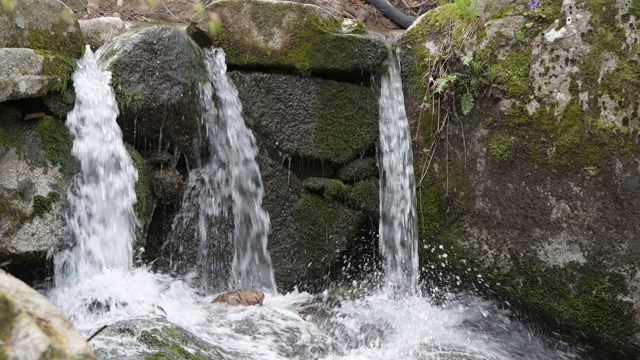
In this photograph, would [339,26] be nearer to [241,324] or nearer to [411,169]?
[411,169]

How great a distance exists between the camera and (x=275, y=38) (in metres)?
5.03

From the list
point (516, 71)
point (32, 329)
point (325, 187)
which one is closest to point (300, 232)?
point (325, 187)

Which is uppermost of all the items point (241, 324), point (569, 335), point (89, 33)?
point (89, 33)

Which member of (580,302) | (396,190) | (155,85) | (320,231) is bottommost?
(580,302)

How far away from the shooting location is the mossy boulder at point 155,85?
14.8 ft

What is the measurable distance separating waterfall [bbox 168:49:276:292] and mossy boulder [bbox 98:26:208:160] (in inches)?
9.0

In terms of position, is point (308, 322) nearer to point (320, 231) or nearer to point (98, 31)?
point (320, 231)

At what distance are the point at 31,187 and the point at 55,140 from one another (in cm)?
38

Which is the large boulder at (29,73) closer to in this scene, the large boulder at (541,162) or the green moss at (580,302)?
the large boulder at (541,162)

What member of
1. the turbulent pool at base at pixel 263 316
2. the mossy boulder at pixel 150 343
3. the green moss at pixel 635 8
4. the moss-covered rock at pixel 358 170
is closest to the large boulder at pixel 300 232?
the turbulent pool at base at pixel 263 316

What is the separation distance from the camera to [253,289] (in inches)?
189

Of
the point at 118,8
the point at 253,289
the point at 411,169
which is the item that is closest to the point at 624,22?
the point at 411,169

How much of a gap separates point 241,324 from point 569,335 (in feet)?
7.67

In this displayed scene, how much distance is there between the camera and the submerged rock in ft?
14.0
